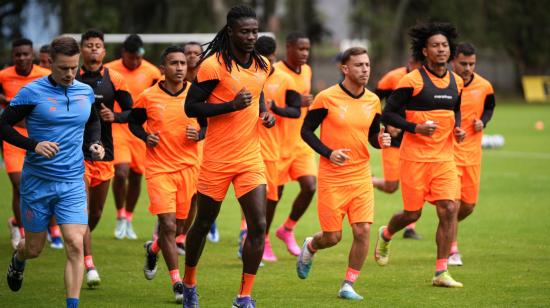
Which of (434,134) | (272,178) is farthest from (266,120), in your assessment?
(272,178)

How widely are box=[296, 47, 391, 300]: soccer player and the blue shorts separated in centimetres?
265

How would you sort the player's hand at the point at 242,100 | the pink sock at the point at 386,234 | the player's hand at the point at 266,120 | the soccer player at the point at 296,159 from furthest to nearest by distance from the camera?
1. the soccer player at the point at 296,159
2. the pink sock at the point at 386,234
3. the player's hand at the point at 266,120
4. the player's hand at the point at 242,100

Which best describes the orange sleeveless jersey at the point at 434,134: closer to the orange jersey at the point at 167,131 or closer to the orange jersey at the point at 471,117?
the orange jersey at the point at 471,117

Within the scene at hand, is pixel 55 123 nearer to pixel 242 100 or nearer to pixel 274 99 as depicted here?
pixel 242 100

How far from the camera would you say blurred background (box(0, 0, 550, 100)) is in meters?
47.0

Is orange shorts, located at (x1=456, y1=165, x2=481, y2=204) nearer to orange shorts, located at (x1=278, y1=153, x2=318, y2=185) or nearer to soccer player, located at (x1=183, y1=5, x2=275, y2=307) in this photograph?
orange shorts, located at (x1=278, y1=153, x2=318, y2=185)

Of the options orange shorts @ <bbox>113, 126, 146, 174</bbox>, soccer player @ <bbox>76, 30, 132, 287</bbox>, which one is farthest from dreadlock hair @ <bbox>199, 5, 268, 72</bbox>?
orange shorts @ <bbox>113, 126, 146, 174</bbox>

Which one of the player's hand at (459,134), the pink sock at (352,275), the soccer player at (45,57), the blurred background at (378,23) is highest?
the blurred background at (378,23)

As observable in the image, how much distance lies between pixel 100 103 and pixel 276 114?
2317 millimetres

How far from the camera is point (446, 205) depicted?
1116 centimetres

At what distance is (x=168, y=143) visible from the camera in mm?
10992

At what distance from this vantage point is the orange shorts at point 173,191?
10625 mm

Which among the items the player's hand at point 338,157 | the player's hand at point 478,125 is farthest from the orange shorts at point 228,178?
the player's hand at point 478,125

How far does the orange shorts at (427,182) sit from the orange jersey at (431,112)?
81 mm
